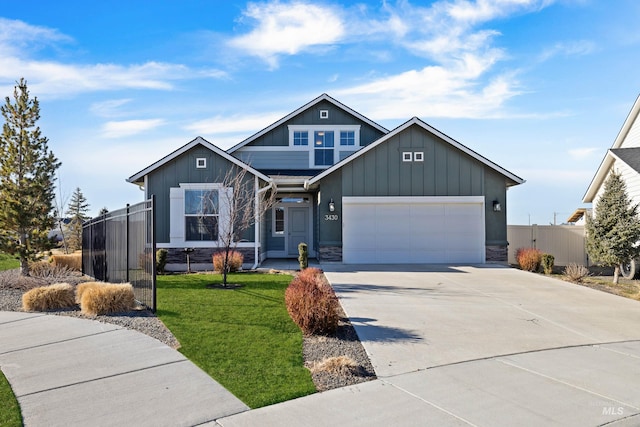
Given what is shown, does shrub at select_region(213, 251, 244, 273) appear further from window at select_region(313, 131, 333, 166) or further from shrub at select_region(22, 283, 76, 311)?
window at select_region(313, 131, 333, 166)

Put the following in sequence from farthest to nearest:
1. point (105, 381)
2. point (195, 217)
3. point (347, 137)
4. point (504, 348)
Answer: point (347, 137)
point (195, 217)
point (504, 348)
point (105, 381)

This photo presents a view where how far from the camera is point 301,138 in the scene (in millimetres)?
20641

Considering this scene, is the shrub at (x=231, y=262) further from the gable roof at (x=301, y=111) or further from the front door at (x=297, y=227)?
the gable roof at (x=301, y=111)

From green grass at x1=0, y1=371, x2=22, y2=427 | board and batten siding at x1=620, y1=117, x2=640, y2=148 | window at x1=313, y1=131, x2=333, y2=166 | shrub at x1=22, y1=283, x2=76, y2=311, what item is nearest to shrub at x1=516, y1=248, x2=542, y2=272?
board and batten siding at x1=620, y1=117, x2=640, y2=148

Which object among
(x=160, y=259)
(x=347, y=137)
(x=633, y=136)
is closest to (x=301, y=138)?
(x=347, y=137)

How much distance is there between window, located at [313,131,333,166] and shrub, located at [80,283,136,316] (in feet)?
42.4

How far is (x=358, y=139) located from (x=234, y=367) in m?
16.4

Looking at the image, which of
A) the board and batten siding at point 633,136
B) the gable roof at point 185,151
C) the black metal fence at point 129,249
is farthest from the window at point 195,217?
the board and batten siding at point 633,136

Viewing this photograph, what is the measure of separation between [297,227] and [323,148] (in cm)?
382

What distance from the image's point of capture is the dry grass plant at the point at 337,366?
17.0 ft

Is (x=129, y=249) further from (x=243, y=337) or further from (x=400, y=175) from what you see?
(x=400, y=175)

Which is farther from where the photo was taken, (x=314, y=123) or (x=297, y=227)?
(x=314, y=123)

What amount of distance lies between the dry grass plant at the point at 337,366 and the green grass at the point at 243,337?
0.16 meters

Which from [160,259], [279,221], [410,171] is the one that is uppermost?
[410,171]
